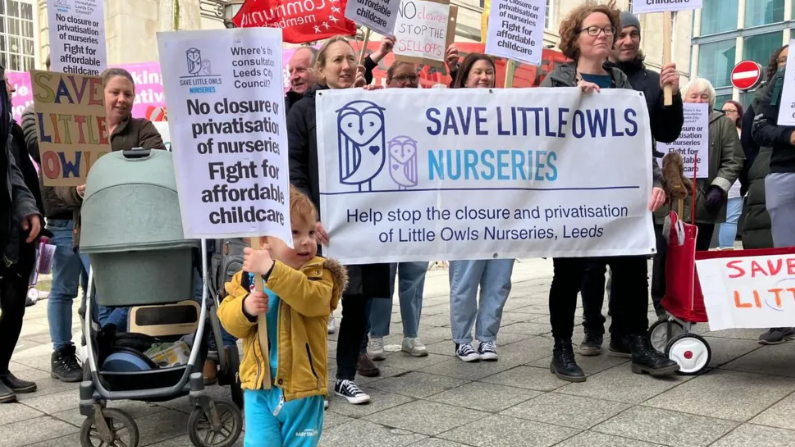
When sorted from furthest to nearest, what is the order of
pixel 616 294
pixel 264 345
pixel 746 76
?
pixel 746 76 < pixel 616 294 < pixel 264 345

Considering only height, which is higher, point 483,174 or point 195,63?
point 195,63

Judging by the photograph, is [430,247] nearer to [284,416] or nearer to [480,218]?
[480,218]

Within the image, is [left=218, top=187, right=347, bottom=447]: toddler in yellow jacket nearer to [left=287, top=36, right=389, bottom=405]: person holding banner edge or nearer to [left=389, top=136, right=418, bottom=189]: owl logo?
[left=287, top=36, right=389, bottom=405]: person holding banner edge

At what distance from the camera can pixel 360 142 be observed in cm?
388

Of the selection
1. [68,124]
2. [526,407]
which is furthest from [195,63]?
[526,407]

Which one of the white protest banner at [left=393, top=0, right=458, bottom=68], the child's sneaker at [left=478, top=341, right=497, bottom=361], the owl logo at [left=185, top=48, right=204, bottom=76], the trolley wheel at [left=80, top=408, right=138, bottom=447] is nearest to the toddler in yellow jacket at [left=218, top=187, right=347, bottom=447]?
the owl logo at [left=185, top=48, right=204, bottom=76]

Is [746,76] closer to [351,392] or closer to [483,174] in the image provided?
[483,174]

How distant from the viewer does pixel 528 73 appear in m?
15.9

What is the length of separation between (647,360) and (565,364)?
462 mm

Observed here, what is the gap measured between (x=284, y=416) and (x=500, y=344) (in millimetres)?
2994

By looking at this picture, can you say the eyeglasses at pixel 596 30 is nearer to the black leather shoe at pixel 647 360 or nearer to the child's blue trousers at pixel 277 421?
the black leather shoe at pixel 647 360

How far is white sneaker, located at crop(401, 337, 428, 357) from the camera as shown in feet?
16.1

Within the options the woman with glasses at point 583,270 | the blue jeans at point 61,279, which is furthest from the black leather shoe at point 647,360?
the blue jeans at point 61,279

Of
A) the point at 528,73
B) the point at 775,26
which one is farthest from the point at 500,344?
the point at 775,26
